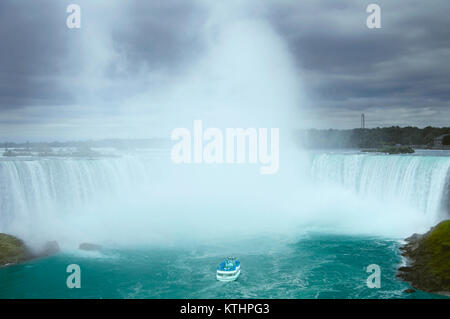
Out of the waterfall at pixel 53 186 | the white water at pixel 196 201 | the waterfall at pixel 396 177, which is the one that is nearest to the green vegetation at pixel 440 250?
the white water at pixel 196 201

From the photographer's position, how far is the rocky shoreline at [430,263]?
62.7 ft

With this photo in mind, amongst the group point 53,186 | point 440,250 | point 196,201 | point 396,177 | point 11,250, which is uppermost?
point 396,177

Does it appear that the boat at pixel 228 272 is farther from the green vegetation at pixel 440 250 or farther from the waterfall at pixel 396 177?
the waterfall at pixel 396 177

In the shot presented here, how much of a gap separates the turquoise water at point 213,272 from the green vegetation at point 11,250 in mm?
880

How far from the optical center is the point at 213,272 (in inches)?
850

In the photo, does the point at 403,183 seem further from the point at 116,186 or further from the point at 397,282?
the point at 116,186

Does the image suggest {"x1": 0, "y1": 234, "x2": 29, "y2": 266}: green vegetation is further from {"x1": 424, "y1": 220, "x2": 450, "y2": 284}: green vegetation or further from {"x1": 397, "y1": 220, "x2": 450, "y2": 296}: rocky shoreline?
{"x1": 424, "y1": 220, "x2": 450, "y2": 284}: green vegetation

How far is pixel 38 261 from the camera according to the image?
77.7ft

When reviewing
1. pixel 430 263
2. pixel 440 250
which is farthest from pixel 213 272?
pixel 440 250

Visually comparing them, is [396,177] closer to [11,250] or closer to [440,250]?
[440,250]

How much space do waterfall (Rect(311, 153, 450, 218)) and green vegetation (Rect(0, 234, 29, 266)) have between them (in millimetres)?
28712

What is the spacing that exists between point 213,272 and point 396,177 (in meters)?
20.3
